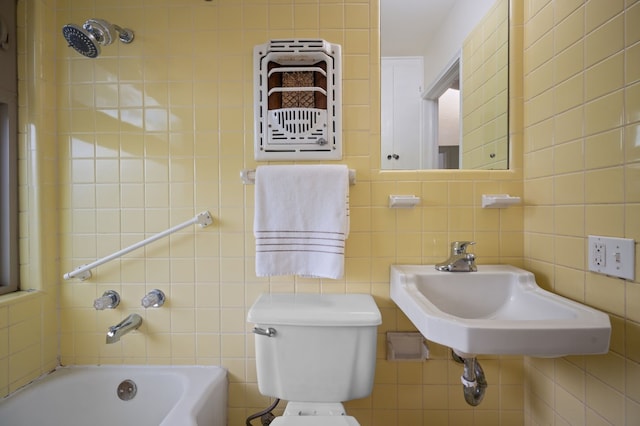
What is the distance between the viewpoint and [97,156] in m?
1.20

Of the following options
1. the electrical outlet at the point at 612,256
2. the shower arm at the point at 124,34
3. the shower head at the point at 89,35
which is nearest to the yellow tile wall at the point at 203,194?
the shower arm at the point at 124,34

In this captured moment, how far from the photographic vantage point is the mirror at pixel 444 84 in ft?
3.87

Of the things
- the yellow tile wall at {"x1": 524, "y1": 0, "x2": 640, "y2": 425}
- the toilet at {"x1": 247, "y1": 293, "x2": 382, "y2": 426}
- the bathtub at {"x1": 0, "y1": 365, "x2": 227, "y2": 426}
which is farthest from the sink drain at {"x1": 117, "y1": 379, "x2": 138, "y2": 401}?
the yellow tile wall at {"x1": 524, "y1": 0, "x2": 640, "y2": 425}

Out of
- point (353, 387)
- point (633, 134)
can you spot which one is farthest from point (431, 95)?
point (353, 387)

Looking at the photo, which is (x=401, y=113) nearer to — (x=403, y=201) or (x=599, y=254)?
(x=403, y=201)

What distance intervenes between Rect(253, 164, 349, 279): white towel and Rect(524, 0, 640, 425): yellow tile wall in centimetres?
69

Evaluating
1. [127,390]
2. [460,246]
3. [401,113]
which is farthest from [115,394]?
[401,113]

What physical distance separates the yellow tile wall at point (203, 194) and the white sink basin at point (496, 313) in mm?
136

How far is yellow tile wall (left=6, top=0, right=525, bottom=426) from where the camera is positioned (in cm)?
116

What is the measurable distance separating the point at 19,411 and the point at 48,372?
164 mm

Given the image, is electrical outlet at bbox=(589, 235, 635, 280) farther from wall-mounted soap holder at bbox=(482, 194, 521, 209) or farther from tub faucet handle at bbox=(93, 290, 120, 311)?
tub faucet handle at bbox=(93, 290, 120, 311)

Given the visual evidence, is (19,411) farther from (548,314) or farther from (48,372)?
(548,314)

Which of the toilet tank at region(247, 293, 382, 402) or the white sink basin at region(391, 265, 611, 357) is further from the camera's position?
the toilet tank at region(247, 293, 382, 402)

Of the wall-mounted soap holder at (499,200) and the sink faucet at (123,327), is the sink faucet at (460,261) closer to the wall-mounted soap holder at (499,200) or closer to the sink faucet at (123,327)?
the wall-mounted soap holder at (499,200)
